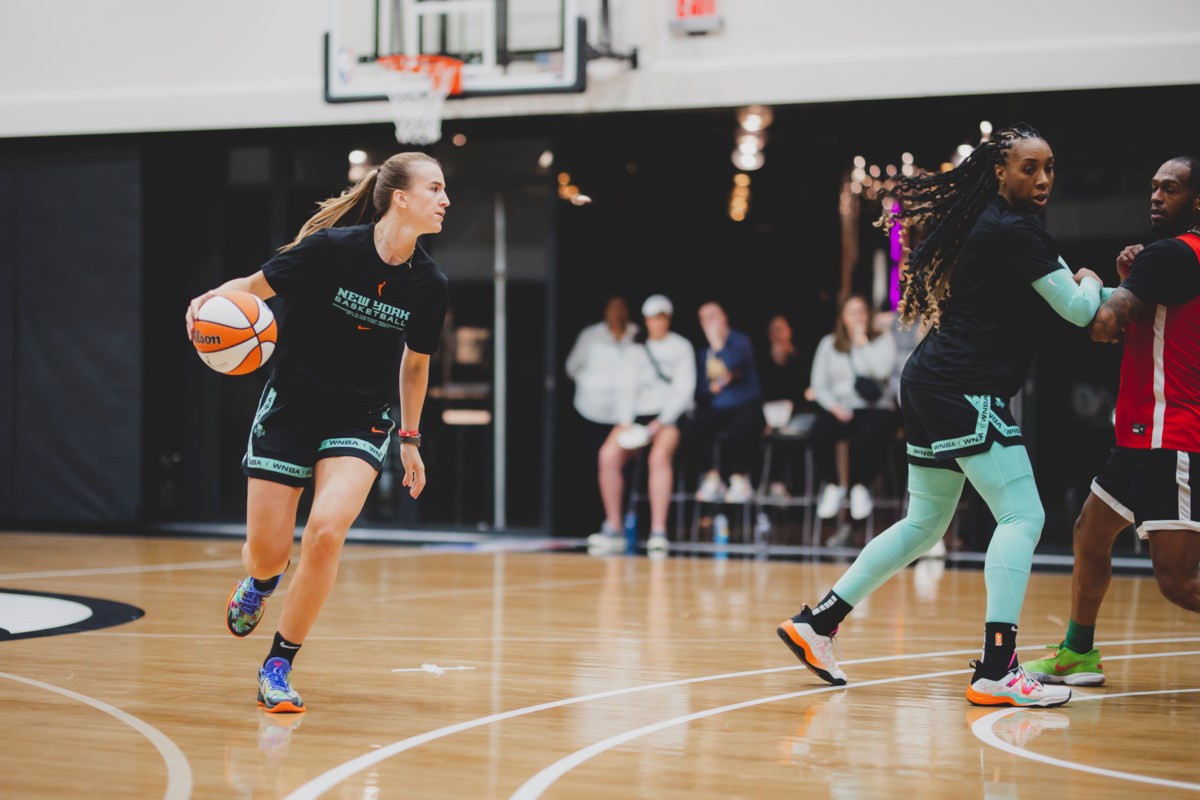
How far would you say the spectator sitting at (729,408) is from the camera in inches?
427

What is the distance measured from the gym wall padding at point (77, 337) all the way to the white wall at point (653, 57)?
513mm

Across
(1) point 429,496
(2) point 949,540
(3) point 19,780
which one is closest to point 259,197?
(1) point 429,496

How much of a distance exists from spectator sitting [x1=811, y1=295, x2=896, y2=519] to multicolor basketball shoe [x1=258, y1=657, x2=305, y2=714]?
270 inches

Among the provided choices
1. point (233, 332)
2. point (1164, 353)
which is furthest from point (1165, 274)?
point (233, 332)

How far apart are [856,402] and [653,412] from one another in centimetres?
160

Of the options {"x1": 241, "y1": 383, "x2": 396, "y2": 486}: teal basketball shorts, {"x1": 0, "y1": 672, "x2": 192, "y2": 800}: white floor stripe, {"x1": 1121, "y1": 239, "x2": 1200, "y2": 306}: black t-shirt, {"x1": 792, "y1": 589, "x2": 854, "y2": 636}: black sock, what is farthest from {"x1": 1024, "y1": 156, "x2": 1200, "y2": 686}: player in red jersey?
{"x1": 0, "y1": 672, "x2": 192, "y2": 800}: white floor stripe

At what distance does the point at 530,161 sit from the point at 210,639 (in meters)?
6.37

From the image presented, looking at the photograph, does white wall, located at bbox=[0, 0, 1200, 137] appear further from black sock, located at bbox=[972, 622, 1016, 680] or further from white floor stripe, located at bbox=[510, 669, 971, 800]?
black sock, located at bbox=[972, 622, 1016, 680]

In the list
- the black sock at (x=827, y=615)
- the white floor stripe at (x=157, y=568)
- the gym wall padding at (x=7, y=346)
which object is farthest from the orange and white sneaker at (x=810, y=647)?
the gym wall padding at (x=7, y=346)

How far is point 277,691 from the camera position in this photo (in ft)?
13.5

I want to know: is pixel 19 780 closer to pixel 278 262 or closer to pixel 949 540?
pixel 278 262

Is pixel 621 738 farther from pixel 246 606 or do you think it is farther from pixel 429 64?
pixel 429 64

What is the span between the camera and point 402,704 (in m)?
4.31

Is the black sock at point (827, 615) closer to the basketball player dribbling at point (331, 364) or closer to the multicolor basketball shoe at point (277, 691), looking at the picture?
the basketball player dribbling at point (331, 364)
